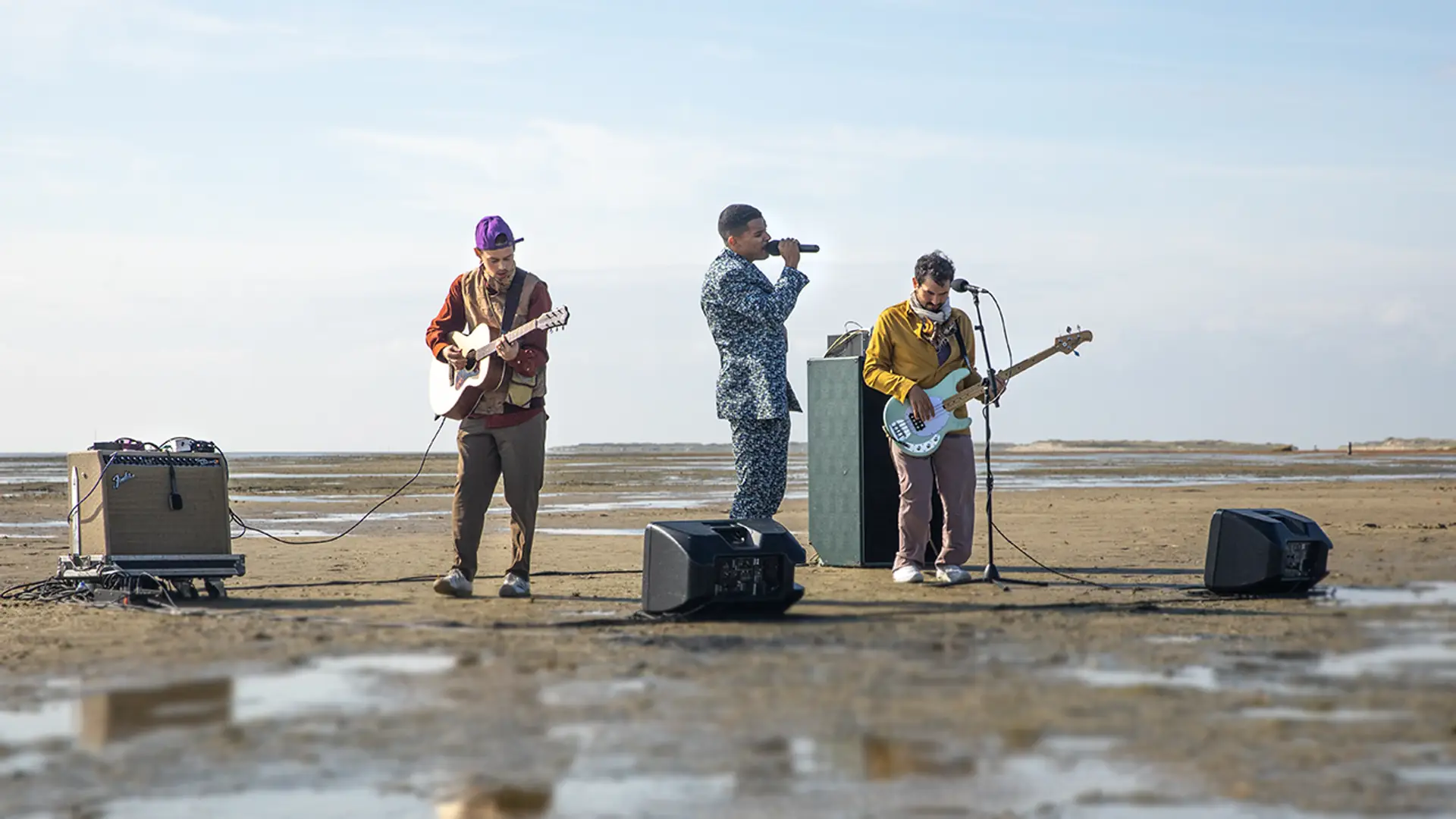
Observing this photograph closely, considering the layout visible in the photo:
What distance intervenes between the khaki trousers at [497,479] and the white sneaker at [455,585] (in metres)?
0.05

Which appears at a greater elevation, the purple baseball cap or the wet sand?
the purple baseball cap

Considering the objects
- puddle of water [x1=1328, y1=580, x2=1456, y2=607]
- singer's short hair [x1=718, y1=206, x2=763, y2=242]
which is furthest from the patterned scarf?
puddle of water [x1=1328, y1=580, x2=1456, y2=607]

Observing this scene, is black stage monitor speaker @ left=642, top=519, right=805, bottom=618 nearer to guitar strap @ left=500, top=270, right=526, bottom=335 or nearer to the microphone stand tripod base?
guitar strap @ left=500, top=270, right=526, bottom=335

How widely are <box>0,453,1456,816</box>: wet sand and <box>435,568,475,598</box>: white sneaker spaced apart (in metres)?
0.15

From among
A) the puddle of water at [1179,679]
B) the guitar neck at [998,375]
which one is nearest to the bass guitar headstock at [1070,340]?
the guitar neck at [998,375]

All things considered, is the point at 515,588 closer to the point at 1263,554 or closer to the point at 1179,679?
the point at 1263,554

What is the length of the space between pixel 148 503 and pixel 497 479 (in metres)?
1.86

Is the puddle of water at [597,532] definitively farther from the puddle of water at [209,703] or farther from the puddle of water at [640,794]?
the puddle of water at [640,794]

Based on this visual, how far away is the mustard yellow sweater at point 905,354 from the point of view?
8625 millimetres

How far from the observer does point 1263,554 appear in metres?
7.70

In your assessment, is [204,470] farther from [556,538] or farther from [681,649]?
[556,538]

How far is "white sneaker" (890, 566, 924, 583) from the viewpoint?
333 inches

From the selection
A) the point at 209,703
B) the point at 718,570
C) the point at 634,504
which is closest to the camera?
the point at 209,703

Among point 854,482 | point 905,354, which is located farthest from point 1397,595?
point 854,482
